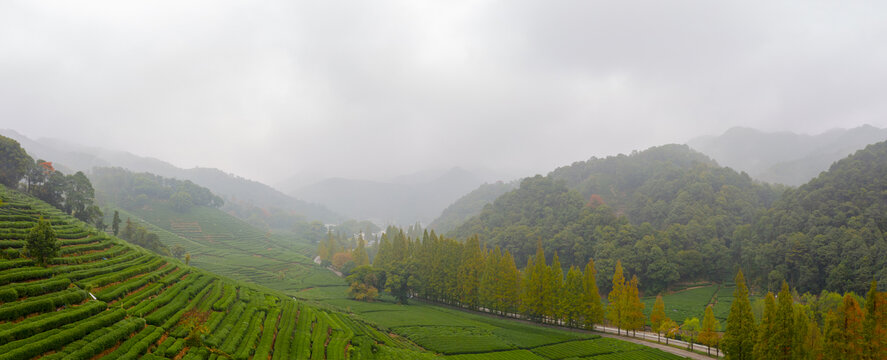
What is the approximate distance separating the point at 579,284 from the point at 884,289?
38292mm

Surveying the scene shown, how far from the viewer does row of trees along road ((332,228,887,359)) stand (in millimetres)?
24812

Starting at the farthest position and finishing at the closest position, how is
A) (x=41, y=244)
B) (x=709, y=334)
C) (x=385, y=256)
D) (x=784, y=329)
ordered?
1. (x=385, y=256)
2. (x=709, y=334)
3. (x=784, y=329)
4. (x=41, y=244)

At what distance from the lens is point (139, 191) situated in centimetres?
12288

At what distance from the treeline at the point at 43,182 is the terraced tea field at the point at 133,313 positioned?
24.0m

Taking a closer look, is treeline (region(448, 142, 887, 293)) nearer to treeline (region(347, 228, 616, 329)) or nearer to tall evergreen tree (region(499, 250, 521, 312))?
treeline (region(347, 228, 616, 329))

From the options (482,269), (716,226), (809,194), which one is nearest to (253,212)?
(482,269)

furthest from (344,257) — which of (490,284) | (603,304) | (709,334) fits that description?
(709,334)

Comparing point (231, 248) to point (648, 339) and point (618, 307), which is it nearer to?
point (618, 307)

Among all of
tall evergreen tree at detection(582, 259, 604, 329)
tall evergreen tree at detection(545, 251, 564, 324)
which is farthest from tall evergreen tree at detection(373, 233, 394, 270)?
tall evergreen tree at detection(582, 259, 604, 329)

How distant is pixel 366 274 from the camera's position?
190 ft

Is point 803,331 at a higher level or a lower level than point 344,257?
higher

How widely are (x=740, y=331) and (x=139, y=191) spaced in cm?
16576

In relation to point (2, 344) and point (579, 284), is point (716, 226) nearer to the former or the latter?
point (579, 284)

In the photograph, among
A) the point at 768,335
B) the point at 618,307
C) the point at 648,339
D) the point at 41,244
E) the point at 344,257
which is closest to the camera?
the point at 41,244
